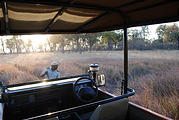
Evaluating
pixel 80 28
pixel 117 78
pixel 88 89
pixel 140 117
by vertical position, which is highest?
pixel 80 28

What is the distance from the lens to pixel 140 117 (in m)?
2.00

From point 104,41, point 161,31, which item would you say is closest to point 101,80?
point 161,31

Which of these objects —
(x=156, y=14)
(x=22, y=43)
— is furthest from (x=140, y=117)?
(x=22, y=43)

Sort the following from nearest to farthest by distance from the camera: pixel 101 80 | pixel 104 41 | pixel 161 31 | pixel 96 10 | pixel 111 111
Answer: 1. pixel 111 111
2. pixel 96 10
3. pixel 101 80
4. pixel 161 31
5. pixel 104 41

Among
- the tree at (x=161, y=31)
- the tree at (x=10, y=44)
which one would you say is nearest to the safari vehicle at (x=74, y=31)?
the tree at (x=161, y=31)

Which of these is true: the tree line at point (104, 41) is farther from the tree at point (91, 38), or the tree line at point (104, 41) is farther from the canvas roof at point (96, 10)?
the canvas roof at point (96, 10)

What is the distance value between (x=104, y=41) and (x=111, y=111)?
60.7ft

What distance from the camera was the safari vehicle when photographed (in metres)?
1.69

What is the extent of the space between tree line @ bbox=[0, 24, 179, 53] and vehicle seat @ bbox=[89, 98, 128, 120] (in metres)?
15.6

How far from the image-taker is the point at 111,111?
1.71 m

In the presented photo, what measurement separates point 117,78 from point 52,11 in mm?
7559

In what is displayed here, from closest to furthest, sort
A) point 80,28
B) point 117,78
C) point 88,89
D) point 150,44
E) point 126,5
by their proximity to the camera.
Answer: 1. point 126,5
2. point 88,89
3. point 80,28
4. point 117,78
5. point 150,44

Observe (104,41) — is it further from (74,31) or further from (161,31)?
(74,31)

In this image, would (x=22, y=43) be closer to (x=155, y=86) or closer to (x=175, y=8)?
(x=155, y=86)
